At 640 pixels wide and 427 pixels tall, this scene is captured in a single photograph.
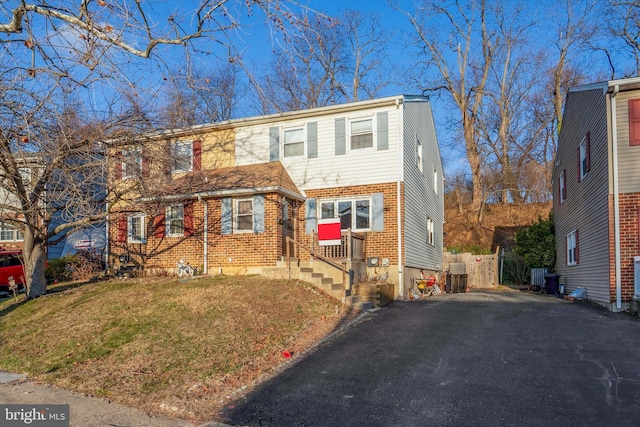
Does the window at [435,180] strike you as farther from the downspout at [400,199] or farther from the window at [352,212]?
the window at [352,212]

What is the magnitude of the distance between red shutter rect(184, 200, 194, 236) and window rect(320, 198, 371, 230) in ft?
15.0

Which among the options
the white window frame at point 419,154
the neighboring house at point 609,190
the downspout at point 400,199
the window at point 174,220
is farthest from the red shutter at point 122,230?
the neighboring house at point 609,190

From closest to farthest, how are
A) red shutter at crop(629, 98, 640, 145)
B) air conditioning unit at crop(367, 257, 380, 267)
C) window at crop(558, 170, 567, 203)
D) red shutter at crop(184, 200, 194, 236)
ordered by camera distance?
1. red shutter at crop(629, 98, 640, 145)
2. air conditioning unit at crop(367, 257, 380, 267)
3. red shutter at crop(184, 200, 194, 236)
4. window at crop(558, 170, 567, 203)

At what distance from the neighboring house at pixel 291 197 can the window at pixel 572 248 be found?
536 cm

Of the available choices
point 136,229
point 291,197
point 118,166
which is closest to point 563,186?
point 291,197

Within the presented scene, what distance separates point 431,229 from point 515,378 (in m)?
14.1

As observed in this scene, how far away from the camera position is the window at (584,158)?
46.7 feet

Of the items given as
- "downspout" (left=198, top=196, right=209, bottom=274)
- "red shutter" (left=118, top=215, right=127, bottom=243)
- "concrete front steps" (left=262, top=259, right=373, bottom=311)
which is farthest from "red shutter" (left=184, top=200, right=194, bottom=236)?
"concrete front steps" (left=262, top=259, right=373, bottom=311)

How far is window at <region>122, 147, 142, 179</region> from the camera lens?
11.4 meters

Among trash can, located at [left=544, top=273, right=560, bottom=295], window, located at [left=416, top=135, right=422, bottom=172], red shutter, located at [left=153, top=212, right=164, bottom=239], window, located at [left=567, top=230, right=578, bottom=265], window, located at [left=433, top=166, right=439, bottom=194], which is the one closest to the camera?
red shutter, located at [left=153, top=212, right=164, bottom=239]

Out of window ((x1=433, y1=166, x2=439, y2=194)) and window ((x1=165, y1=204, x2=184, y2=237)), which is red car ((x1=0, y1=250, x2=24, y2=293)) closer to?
window ((x1=165, y1=204, x2=184, y2=237))

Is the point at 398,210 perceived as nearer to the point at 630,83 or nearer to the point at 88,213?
the point at 630,83

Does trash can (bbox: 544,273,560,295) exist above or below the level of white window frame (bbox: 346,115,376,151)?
below

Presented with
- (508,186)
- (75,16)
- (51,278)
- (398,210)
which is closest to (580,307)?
(398,210)
